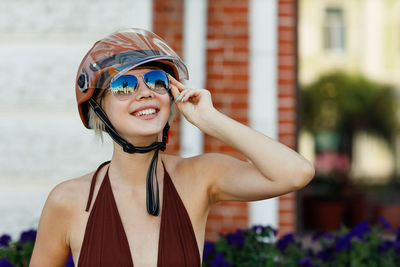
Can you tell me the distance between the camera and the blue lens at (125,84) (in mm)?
1832

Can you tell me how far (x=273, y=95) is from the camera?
4.01m

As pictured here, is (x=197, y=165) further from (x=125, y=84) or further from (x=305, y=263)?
(x=305, y=263)

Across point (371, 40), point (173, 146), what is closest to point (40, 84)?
point (173, 146)

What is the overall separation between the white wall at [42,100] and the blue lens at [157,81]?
1700mm

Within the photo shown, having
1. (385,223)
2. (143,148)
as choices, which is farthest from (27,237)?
(385,223)

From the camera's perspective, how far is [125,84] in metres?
1.83

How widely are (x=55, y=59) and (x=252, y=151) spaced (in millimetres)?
2088

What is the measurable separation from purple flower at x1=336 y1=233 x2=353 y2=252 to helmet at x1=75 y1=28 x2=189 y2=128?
146cm

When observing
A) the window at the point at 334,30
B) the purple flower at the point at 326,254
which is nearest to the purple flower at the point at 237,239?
the purple flower at the point at 326,254

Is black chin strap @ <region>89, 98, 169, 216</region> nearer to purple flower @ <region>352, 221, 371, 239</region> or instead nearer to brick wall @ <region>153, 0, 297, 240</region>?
purple flower @ <region>352, 221, 371, 239</region>

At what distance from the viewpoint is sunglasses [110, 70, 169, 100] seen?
1.83 m

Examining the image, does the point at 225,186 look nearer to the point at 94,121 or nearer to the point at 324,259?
the point at 94,121

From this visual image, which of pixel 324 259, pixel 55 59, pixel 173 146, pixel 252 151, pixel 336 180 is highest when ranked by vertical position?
pixel 55 59

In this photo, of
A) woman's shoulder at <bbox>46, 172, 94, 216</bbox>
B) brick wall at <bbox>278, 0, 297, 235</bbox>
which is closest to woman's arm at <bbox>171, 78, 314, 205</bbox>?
woman's shoulder at <bbox>46, 172, 94, 216</bbox>
